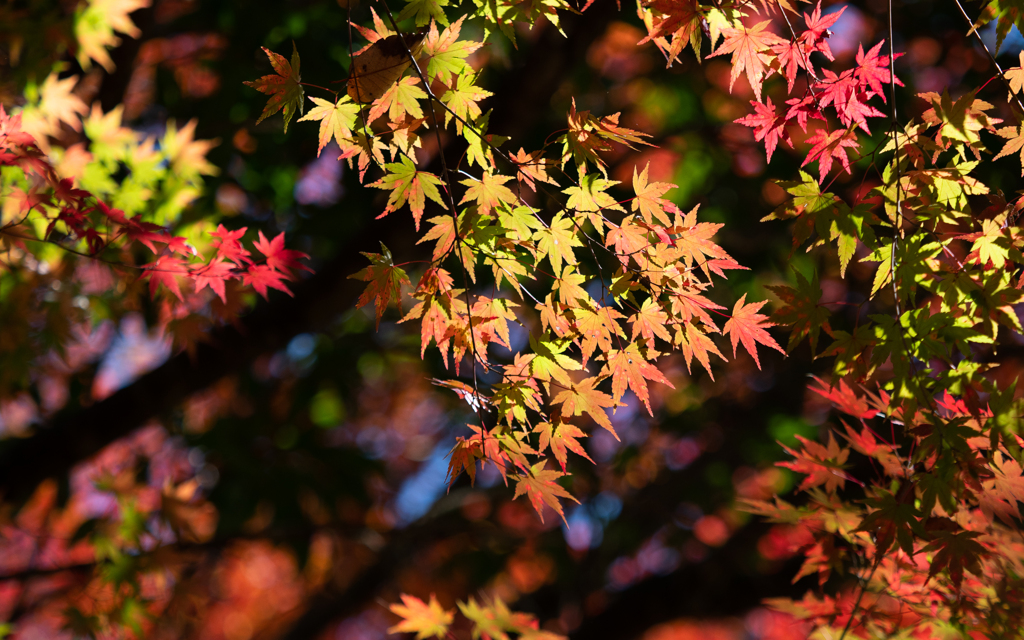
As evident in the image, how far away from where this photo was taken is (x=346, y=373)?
5219 millimetres

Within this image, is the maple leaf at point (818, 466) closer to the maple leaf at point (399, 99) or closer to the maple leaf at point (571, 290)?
the maple leaf at point (571, 290)

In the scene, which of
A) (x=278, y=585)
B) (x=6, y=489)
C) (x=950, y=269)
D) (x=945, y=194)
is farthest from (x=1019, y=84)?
(x=278, y=585)

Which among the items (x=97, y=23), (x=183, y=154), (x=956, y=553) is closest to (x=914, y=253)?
(x=956, y=553)

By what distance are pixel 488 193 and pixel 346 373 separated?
13.8 feet

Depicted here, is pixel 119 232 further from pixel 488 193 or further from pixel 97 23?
pixel 97 23

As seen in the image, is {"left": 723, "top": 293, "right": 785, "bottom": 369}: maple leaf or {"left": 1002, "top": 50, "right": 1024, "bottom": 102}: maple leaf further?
{"left": 723, "top": 293, "right": 785, "bottom": 369}: maple leaf

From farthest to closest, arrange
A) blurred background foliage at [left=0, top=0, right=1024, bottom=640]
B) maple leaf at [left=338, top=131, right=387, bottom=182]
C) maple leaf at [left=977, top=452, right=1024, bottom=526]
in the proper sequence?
blurred background foliage at [left=0, top=0, right=1024, bottom=640]
maple leaf at [left=977, top=452, right=1024, bottom=526]
maple leaf at [left=338, top=131, right=387, bottom=182]

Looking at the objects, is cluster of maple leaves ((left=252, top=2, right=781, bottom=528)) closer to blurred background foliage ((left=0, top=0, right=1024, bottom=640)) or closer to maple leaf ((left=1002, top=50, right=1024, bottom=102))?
maple leaf ((left=1002, top=50, right=1024, bottom=102))

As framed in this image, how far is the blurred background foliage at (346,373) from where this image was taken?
12.0ft

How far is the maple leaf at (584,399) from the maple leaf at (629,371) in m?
0.05

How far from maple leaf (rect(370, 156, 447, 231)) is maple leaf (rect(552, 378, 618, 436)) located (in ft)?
1.58

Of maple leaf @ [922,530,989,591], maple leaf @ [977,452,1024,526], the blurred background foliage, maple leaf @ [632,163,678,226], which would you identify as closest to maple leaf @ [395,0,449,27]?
maple leaf @ [632,163,678,226]

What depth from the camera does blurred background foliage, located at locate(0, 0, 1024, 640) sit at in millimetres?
3650

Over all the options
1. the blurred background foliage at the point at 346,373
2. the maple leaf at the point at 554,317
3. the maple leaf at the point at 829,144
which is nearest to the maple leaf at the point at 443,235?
the maple leaf at the point at 554,317
